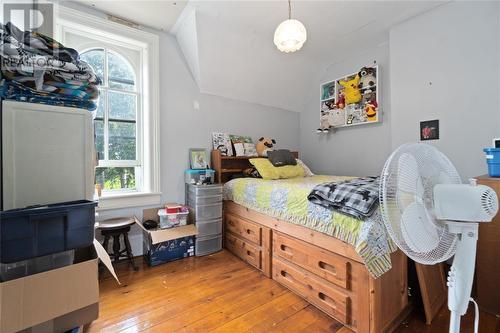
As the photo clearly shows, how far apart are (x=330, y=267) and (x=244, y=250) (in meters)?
1.09

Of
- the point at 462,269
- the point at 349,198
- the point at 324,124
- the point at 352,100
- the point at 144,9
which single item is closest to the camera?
the point at 462,269

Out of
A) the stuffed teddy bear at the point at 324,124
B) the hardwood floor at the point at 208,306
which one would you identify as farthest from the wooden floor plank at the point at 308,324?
the stuffed teddy bear at the point at 324,124

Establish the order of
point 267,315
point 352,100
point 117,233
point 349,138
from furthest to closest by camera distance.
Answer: point 349,138
point 352,100
point 117,233
point 267,315

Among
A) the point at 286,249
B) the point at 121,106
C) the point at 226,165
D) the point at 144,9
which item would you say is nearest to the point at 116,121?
the point at 121,106

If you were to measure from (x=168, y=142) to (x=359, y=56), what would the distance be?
113 inches

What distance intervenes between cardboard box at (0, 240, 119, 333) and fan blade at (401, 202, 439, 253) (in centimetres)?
159

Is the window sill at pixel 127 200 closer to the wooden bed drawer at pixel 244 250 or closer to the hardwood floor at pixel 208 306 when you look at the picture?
the hardwood floor at pixel 208 306

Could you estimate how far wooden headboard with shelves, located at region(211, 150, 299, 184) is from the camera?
2920 millimetres

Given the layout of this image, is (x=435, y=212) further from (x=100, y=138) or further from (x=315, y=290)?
(x=100, y=138)

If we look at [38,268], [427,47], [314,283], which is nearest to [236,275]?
[314,283]

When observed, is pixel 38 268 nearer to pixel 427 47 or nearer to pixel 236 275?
pixel 236 275

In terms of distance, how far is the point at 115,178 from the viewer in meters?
2.54

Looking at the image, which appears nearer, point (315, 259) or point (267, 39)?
point (315, 259)

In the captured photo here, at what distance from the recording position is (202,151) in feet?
9.66
